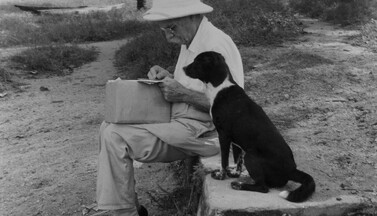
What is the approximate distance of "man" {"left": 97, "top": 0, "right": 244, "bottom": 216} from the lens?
3096 mm

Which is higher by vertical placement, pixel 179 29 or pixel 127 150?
pixel 179 29

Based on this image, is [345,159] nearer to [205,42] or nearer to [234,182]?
[234,182]

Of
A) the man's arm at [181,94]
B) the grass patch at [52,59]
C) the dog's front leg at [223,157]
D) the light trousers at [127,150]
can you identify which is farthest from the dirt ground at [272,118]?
the grass patch at [52,59]

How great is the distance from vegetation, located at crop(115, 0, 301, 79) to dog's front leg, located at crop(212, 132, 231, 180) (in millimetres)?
4342

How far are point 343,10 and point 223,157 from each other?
7307 millimetres

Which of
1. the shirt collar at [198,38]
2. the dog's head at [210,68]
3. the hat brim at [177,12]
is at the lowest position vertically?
the dog's head at [210,68]

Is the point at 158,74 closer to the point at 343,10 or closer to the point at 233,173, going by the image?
the point at 233,173

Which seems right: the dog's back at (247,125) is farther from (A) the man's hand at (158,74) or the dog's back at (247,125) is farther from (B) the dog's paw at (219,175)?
(A) the man's hand at (158,74)

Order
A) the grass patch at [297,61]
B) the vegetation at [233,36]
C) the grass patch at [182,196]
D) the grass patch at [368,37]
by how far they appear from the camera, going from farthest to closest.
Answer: the vegetation at [233,36]
the grass patch at [368,37]
the grass patch at [297,61]
the grass patch at [182,196]

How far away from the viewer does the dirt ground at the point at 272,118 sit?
3767 mm

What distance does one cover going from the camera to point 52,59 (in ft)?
29.7

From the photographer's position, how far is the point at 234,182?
287 centimetres

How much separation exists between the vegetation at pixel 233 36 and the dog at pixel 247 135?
13.9 feet

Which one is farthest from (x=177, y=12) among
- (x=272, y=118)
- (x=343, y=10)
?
(x=343, y=10)
